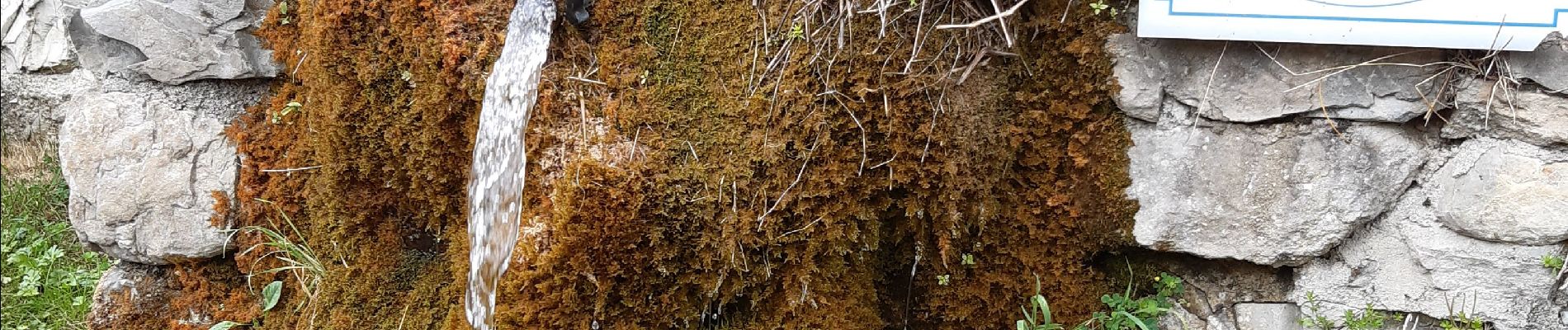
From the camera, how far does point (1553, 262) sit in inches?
76.6

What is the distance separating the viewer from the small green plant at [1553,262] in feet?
6.38

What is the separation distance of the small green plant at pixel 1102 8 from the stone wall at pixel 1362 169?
7 cm

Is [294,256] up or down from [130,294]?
up

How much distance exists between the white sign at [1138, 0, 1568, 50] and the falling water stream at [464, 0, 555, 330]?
1.33 m

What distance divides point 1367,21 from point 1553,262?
677 millimetres

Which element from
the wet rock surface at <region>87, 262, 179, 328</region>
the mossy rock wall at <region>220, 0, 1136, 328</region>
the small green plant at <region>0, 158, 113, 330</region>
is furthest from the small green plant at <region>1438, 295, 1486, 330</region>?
the small green plant at <region>0, 158, 113, 330</region>

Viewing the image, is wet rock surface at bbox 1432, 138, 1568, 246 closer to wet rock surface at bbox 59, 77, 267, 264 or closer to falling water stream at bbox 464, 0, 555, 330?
falling water stream at bbox 464, 0, 555, 330

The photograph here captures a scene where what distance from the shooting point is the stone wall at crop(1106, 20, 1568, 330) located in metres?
1.90

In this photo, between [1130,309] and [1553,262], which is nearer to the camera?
[1553,262]

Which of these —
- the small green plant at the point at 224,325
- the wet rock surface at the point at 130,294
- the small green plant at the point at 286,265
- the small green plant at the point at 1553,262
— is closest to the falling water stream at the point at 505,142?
the small green plant at the point at 286,265

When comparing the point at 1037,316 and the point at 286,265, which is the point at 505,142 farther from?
the point at 1037,316

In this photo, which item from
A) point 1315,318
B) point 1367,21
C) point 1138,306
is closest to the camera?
point 1367,21

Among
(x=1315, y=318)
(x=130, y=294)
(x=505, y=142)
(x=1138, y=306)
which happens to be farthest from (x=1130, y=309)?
(x=130, y=294)

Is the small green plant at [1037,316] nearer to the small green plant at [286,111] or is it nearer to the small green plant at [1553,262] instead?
the small green plant at [1553,262]
